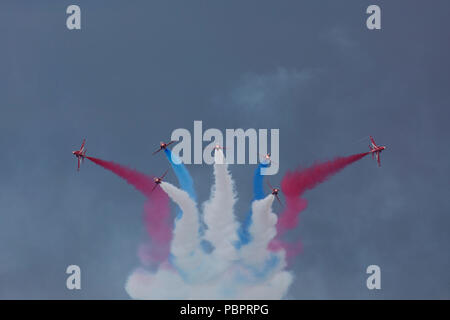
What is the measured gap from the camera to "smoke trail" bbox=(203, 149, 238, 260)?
101m

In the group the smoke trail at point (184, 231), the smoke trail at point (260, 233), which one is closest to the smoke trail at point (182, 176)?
the smoke trail at point (184, 231)

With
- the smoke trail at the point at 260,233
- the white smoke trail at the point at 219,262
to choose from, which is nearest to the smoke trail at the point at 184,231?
the white smoke trail at the point at 219,262

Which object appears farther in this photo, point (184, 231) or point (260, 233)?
point (260, 233)

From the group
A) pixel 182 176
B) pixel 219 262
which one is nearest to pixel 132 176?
pixel 182 176

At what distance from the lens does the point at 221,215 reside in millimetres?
101312

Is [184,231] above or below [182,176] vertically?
below

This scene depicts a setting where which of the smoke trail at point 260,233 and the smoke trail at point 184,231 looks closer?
the smoke trail at point 184,231

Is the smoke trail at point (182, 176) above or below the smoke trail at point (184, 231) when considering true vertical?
above

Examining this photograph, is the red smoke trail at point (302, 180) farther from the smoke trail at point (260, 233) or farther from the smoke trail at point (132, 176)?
the smoke trail at point (132, 176)

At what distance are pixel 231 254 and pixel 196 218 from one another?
197 inches

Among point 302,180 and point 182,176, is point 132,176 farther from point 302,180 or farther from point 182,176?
point 302,180

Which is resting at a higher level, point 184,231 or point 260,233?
point 184,231

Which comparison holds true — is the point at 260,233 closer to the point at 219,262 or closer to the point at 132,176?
the point at 219,262

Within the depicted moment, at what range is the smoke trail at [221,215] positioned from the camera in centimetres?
10056
